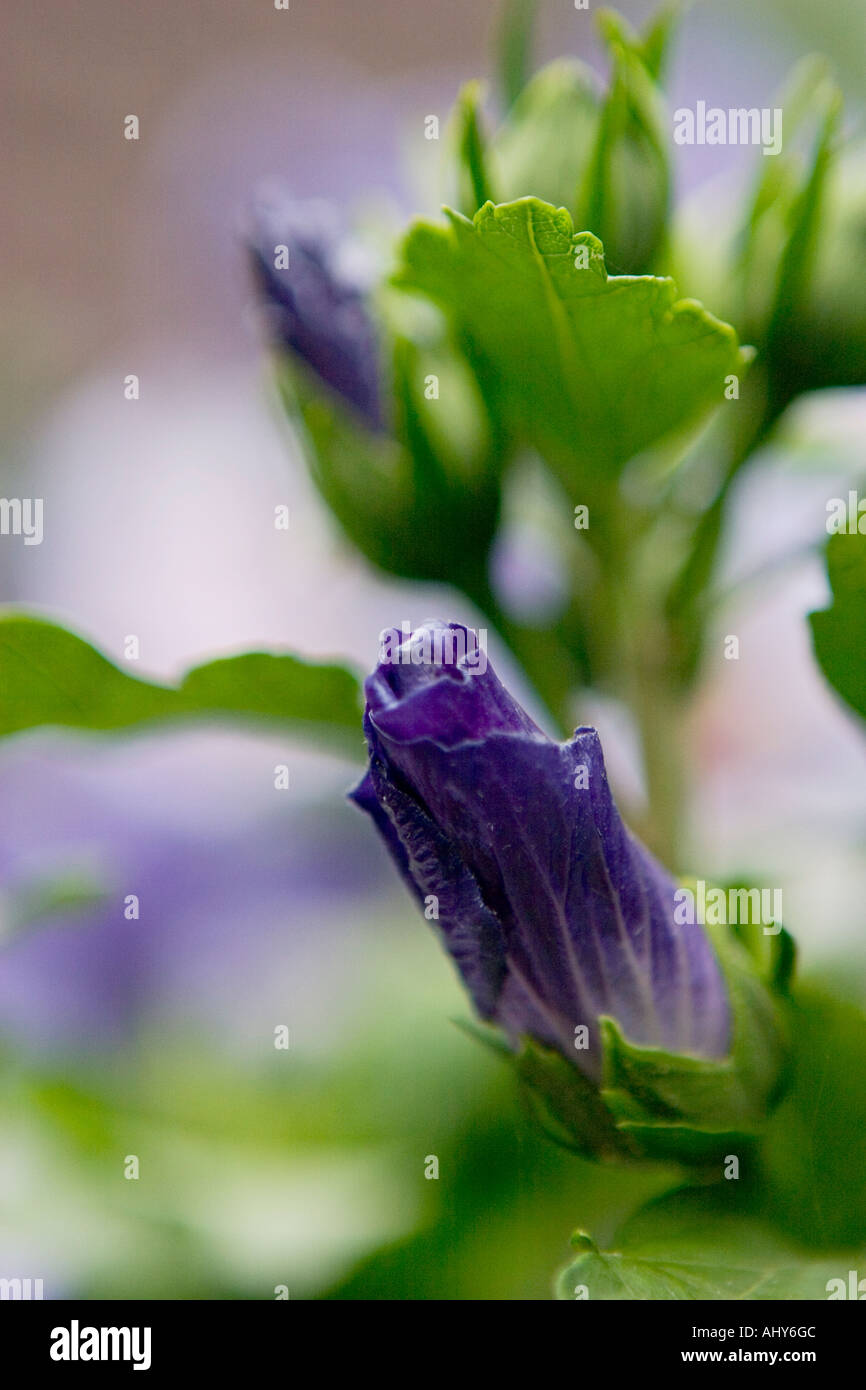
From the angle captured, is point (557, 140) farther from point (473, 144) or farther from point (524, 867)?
point (524, 867)

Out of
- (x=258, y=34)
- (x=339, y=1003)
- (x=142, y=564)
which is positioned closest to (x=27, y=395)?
(x=142, y=564)

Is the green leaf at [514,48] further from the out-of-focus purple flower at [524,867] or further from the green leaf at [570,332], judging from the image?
the out-of-focus purple flower at [524,867]

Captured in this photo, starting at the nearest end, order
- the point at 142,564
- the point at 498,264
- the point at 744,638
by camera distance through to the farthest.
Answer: the point at 498,264, the point at 744,638, the point at 142,564

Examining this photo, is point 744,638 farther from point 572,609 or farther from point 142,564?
point 142,564

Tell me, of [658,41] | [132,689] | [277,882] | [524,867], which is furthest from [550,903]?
[277,882]

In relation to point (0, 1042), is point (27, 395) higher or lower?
higher

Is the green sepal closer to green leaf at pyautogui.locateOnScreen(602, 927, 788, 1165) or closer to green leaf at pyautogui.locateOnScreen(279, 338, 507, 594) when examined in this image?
green leaf at pyautogui.locateOnScreen(602, 927, 788, 1165)

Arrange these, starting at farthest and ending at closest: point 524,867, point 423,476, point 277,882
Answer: point 277,882 → point 423,476 → point 524,867

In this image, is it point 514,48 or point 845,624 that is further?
point 514,48
